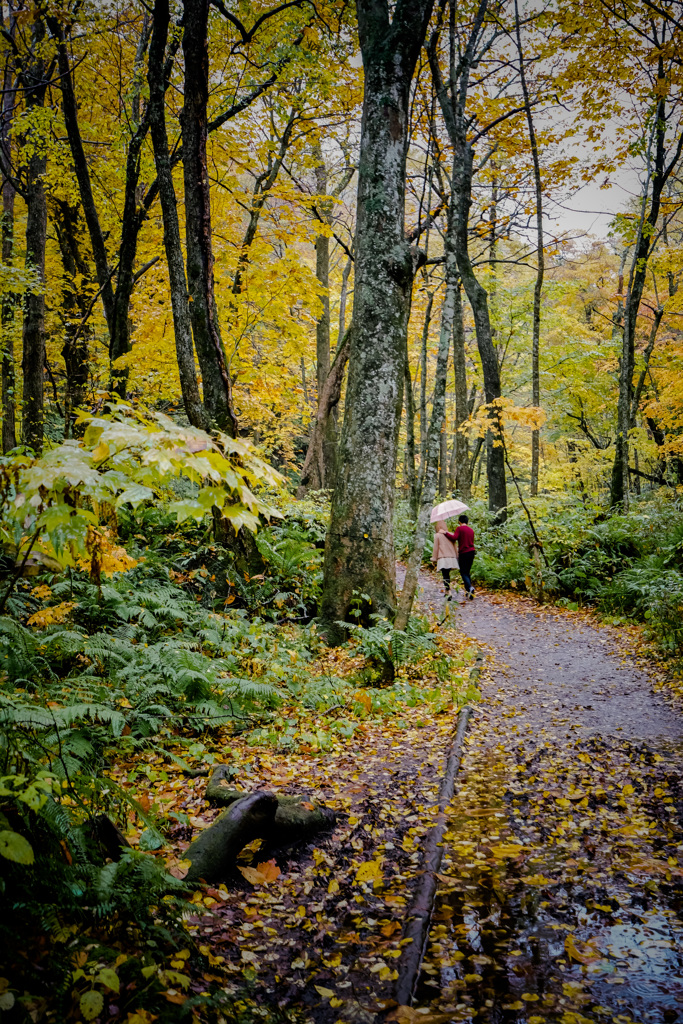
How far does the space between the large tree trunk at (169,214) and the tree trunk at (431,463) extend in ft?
10.9

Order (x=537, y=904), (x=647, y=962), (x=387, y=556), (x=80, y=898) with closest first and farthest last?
(x=80, y=898), (x=647, y=962), (x=537, y=904), (x=387, y=556)

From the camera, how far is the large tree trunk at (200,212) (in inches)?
275

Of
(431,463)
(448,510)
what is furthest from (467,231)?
(431,463)

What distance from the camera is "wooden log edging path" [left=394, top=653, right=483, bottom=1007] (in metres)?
2.30

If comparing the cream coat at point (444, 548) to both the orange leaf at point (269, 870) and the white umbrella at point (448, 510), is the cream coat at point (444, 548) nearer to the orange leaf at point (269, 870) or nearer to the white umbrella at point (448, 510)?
the white umbrella at point (448, 510)

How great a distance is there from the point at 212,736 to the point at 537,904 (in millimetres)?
2756

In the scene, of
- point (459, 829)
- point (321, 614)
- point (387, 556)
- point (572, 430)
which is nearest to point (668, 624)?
point (387, 556)

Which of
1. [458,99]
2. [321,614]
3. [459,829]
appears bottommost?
[459,829]

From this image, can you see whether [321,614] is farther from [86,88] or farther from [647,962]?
[86,88]

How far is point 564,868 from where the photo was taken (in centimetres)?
313

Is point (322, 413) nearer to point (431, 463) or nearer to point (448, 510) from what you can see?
point (448, 510)

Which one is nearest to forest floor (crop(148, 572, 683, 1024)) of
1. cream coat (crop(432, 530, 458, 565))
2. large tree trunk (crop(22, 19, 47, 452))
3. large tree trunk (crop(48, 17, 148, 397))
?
cream coat (crop(432, 530, 458, 565))

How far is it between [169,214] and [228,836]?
7.84m

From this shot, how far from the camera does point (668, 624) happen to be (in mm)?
7348
